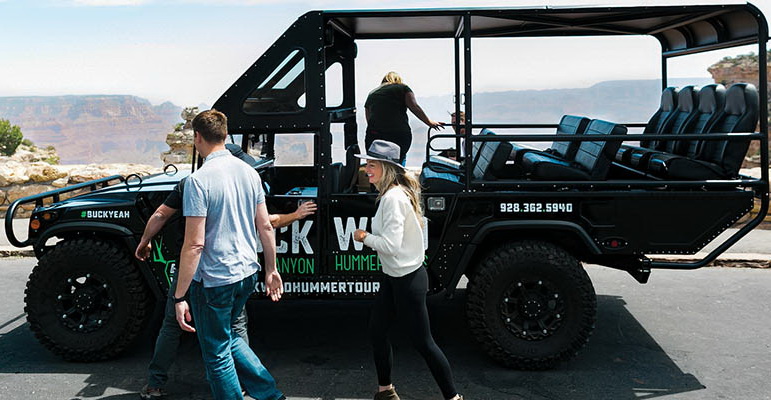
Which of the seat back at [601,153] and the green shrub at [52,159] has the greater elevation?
the seat back at [601,153]

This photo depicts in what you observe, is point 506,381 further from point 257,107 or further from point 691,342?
point 257,107

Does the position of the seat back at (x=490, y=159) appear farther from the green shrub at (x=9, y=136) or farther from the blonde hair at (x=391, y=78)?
the green shrub at (x=9, y=136)

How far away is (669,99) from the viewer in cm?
722

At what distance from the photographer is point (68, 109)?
17862cm

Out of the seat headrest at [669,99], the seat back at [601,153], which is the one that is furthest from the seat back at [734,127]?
the seat headrest at [669,99]

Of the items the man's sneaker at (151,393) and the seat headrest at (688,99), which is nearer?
the man's sneaker at (151,393)

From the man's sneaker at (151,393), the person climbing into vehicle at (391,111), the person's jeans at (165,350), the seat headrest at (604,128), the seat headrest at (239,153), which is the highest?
the person climbing into vehicle at (391,111)

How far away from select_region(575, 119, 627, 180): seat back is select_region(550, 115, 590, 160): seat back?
36 centimetres

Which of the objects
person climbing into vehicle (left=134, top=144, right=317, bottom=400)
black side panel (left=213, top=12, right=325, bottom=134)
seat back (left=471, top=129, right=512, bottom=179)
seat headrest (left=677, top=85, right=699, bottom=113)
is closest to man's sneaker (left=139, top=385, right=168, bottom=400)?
person climbing into vehicle (left=134, top=144, right=317, bottom=400)

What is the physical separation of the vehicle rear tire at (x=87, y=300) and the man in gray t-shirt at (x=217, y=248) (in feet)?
4.77

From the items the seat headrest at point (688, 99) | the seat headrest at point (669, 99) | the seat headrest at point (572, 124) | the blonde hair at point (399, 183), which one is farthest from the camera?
the seat headrest at point (669, 99)

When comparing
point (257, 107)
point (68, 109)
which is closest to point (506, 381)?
point (257, 107)

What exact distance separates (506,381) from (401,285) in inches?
50.6

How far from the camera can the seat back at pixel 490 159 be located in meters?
5.57
